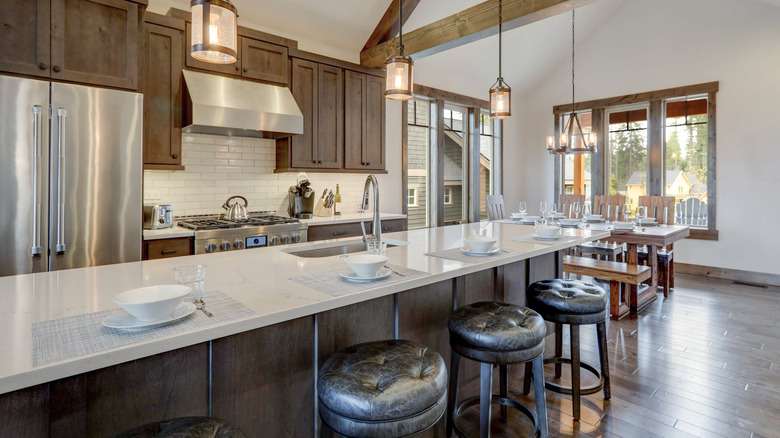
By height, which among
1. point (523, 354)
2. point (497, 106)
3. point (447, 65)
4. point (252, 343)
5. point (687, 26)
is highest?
point (687, 26)

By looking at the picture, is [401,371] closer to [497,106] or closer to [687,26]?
[497,106]

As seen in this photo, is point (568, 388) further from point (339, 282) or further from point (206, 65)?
point (206, 65)

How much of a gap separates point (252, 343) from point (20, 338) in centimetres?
57

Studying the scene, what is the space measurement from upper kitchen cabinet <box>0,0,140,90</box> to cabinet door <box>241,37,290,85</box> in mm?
→ 923

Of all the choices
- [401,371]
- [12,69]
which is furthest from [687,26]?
[12,69]

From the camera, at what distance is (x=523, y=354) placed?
1.63 meters

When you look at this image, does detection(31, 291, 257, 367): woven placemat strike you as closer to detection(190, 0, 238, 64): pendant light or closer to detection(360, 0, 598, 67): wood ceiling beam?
detection(190, 0, 238, 64): pendant light

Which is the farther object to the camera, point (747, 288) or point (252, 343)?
point (747, 288)

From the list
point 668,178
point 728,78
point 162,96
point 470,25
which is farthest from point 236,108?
point 728,78

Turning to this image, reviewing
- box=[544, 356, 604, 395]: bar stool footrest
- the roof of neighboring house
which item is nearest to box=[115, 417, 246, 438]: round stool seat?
box=[544, 356, 604, 395]: bar stool footrest

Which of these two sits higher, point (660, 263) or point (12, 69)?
point (12, 69)

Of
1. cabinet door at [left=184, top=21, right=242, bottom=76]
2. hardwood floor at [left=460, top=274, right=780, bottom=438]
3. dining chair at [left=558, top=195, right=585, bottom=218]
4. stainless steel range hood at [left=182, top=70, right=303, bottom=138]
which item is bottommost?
hardwood floor at [left=460, top=274, right=780, bottom=438]

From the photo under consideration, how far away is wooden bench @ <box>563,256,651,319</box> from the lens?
3830 mm

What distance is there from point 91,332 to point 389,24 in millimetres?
4579
